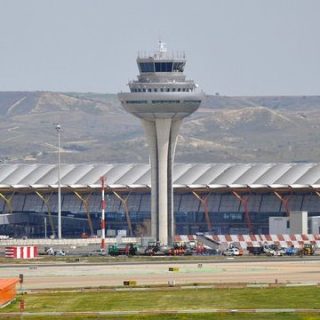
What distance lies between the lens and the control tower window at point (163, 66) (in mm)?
191875

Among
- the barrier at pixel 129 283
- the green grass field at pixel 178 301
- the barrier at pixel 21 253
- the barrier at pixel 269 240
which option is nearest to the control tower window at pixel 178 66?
the barrier at pixel 269 240

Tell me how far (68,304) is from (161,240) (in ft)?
308

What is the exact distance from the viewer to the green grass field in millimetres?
89188

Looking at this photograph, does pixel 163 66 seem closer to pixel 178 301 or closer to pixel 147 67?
pixel 147 67

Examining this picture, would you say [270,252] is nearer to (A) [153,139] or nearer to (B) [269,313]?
(A) [153,139]

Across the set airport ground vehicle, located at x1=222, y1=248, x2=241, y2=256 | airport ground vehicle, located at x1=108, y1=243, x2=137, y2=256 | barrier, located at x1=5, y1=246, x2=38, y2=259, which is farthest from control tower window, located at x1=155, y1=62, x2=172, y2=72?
barrier, located at x1=5, y1=246, x2=38, y2=259

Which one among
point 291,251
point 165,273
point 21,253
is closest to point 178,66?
point 291,251

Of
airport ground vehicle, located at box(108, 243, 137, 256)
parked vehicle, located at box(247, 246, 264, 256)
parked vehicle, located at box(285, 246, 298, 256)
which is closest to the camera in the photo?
airport ground vehicle, located at box(108, 243, 137, 256)

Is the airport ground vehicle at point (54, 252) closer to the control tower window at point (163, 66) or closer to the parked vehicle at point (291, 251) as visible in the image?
the parked vehicle at point (291, 251)

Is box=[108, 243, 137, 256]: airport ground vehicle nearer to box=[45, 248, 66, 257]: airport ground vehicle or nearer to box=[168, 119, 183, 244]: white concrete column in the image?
box=[45, 248, 66, 257]: airport ground vehicle

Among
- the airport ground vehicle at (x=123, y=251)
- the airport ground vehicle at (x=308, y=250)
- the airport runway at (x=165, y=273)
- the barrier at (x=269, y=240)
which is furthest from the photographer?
the barrier at (x=269, y=240)

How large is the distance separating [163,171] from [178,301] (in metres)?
93.8

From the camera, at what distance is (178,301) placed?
322 feet

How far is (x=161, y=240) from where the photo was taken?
A: 19062 cm
